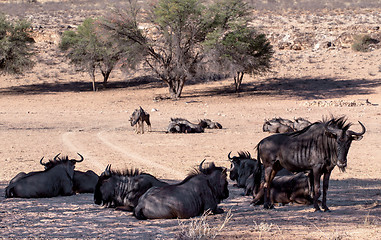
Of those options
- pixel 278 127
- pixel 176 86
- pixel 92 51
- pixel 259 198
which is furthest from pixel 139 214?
pixel 92 51

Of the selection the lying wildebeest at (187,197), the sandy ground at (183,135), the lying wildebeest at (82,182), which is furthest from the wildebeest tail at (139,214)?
the lying wildebeest at (82,182)

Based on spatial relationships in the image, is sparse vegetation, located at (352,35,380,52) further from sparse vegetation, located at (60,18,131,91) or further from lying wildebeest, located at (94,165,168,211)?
lying wildebeest, located at (94,165,168,211)

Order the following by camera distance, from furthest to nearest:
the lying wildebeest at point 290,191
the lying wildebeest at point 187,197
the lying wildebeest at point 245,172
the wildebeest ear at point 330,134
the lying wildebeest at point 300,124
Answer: the lying wildebeest at point 300,124 → the lying wildebeest at point 245,172 → the lying wildebeest at point 290,191 → the wildebeest ear at point 330,134 → the lying wildebeest at point 187,197

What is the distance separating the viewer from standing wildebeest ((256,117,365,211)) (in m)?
7.45

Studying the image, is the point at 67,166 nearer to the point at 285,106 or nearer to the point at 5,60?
the point at 285,106

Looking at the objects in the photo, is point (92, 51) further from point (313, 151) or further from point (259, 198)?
point (313, 151)

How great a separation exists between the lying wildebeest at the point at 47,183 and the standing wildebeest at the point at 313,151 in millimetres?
3910

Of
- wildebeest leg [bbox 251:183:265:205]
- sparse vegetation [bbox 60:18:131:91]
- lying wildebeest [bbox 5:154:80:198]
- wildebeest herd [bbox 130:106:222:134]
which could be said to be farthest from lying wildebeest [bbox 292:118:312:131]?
sparse vegetation [bbox 60:18:131:91]

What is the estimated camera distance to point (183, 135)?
66.0ft

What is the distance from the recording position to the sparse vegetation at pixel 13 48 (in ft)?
127

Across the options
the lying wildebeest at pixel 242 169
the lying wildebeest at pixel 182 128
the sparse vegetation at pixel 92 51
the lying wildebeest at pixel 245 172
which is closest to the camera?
the lying wildebeest at pixel 245 172

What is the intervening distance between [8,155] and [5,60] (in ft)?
87.4

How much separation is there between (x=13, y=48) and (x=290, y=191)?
35.4m

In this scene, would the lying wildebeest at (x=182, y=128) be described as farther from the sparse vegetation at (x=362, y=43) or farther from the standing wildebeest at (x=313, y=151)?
the sparse vegetation at (x=362, y=43)
